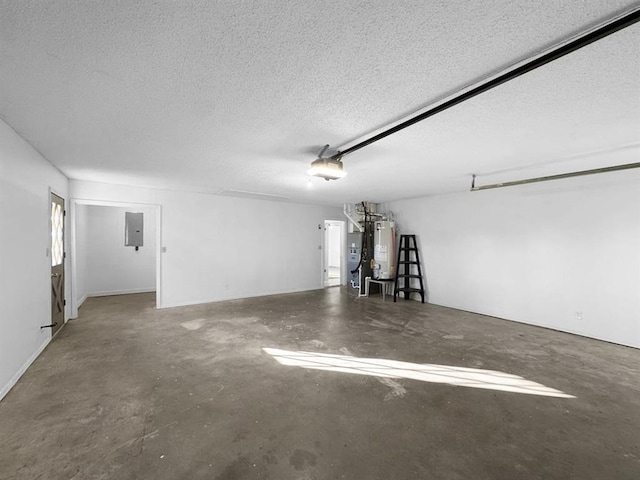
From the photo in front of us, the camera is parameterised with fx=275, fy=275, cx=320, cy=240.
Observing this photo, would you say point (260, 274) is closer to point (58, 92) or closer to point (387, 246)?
point (387, 246)

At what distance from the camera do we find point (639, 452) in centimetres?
182

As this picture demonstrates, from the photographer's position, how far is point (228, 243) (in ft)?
20.5

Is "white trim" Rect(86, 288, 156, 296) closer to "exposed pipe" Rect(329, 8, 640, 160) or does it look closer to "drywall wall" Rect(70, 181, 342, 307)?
"drywall wall" Rect(70, 181, 342, 307)

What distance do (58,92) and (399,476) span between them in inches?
128

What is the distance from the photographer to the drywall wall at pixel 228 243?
5477 mm

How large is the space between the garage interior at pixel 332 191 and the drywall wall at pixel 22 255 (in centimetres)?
4

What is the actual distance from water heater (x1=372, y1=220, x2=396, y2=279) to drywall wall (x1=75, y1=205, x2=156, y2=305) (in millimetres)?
5720

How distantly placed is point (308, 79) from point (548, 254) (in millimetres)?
4739

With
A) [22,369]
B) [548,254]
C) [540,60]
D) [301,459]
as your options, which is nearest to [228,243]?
[22,369]

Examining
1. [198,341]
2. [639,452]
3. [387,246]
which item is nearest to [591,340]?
[639,452]

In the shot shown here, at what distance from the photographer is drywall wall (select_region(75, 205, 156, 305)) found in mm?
6234

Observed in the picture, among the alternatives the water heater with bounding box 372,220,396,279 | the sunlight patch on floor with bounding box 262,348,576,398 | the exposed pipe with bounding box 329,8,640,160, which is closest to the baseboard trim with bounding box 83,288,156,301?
the sunlight patch on floor with bounding box 262,348,576,398

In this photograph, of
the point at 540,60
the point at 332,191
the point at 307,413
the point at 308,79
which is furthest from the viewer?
the point at 332,191

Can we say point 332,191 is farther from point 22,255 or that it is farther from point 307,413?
point 22,255
